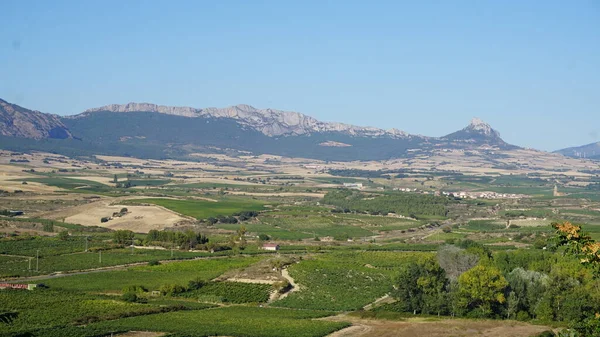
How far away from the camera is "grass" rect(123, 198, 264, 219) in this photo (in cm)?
11931

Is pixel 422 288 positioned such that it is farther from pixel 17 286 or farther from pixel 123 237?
pixel 123 237

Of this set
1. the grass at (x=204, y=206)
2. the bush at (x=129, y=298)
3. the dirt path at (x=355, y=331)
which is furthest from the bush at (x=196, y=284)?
the grass at (x=204, y=206)

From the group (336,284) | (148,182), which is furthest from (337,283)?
(148,182)

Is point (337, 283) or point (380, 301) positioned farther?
point (337, 283)

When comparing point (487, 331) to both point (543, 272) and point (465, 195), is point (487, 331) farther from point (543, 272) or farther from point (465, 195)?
point (465, 195)

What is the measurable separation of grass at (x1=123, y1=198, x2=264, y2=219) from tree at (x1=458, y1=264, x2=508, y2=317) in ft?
209

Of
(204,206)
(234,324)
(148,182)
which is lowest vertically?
(234,324)

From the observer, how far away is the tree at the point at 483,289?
54500mm

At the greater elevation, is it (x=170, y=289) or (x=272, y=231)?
(x=170, y=289)

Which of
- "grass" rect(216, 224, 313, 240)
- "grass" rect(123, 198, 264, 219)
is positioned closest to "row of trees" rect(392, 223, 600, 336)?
"grass" rect(216, 224, 313, 240)

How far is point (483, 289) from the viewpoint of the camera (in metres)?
54.6

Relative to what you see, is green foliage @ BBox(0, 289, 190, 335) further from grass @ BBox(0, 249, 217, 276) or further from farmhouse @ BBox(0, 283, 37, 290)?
grass @ BBox(0, 249, 217, 276)

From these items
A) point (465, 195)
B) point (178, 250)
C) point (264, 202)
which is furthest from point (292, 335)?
point (465, 195)

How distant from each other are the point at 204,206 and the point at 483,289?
7733cm
